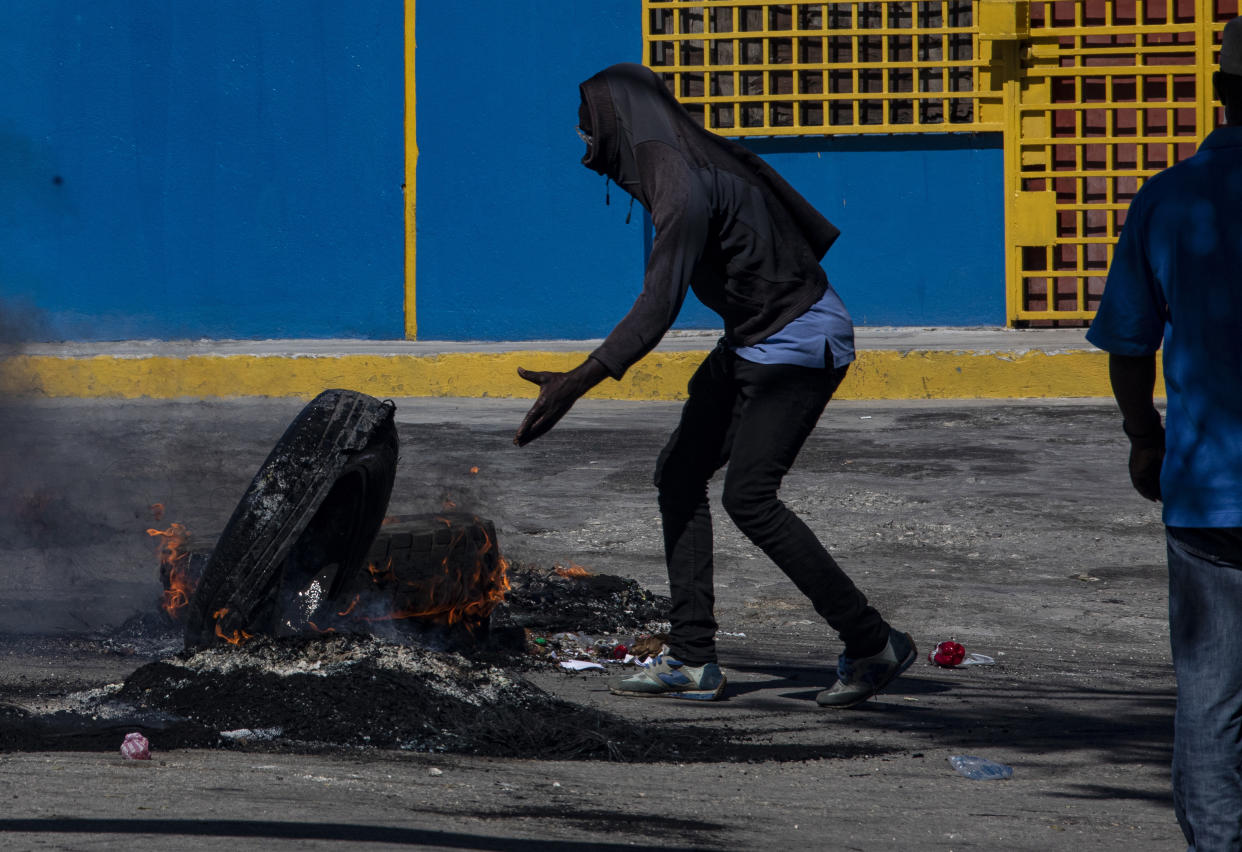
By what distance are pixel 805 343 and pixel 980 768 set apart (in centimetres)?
121

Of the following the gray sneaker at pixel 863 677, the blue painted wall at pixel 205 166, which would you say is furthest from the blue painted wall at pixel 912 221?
the gray sneaker at pixel 863 677

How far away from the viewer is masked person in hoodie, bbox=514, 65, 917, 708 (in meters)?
4.27

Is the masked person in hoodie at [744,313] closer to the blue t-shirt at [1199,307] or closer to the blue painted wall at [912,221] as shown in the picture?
the blue t-shirt at [1199,307]

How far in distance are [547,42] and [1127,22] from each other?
4.59 metres

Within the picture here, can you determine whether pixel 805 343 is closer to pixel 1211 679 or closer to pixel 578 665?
pixel 578 665

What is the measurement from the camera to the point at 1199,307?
2646mm

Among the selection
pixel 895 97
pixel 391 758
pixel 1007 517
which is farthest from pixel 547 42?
pixel 391 758

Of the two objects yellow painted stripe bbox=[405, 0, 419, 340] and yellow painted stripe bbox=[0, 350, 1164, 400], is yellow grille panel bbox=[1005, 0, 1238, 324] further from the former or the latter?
yellow painted stripe bbox=[405, 0, 419, 340]

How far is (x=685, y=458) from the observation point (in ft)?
15.3

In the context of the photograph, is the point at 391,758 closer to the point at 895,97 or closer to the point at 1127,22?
the point at 895,97

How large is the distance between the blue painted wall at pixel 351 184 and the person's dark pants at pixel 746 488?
8541 millimetres

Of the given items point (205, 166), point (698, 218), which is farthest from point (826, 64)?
point (698, 218)

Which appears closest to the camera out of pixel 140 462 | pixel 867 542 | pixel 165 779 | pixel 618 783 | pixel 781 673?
pixel 165 779

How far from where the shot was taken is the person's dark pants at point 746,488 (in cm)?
443
